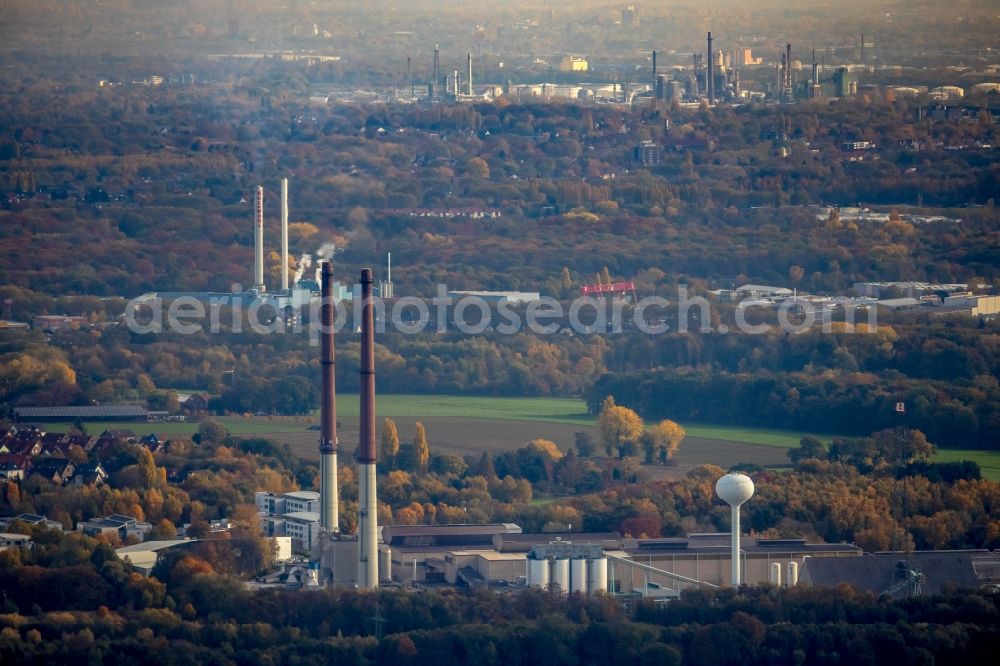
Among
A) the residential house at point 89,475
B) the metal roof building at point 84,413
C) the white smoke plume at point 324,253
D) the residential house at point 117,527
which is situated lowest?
the residential house at point 117,527

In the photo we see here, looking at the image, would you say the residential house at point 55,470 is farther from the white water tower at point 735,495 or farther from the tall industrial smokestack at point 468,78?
the tall industrial smokestack at point 468,78

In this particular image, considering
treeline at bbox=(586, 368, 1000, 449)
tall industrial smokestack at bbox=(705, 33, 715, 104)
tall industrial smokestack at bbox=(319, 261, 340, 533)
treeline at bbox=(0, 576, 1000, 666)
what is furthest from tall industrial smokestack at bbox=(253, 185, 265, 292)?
tall industrial smokestack at bbox=(705, 33, 715, 104)

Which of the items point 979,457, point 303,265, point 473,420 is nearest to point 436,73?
point 303,265

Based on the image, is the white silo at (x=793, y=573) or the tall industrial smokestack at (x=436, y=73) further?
the tall industrial smokestack at (x=436, y=73)

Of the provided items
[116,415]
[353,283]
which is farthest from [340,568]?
[353,283]

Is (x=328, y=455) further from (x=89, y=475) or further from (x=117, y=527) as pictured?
(x=89, y=475)

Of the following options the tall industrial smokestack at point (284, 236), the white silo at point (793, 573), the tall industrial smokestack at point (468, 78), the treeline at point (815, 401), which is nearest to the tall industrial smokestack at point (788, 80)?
the tall industrial smokestack at point (468, 78)
